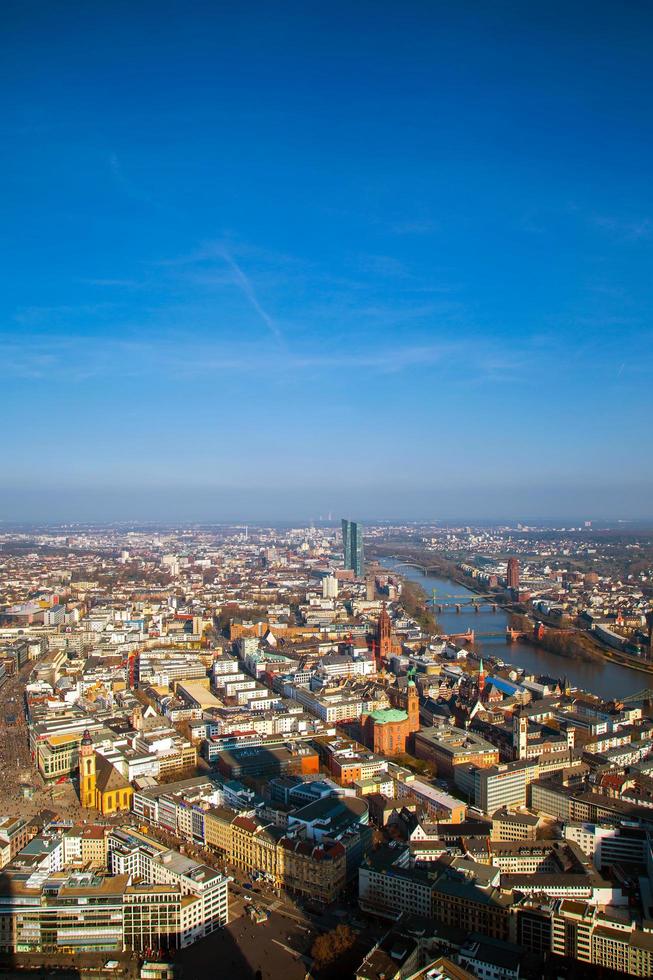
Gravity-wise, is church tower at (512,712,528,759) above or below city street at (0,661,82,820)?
above

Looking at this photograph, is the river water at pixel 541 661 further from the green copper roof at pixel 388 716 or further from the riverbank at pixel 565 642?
the green copper roof at pixel 388 716

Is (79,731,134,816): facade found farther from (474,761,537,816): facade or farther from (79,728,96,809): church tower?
(474,761,537,816): facade

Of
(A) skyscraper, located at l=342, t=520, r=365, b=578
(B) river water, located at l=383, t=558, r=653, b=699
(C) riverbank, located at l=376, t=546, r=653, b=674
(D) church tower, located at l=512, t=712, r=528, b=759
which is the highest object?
(A) skyscraper, located at l=342, t=520, r=365, b=578

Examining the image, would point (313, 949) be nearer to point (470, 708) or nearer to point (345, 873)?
point (345, 873)

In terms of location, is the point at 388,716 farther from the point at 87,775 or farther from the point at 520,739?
the point at 87,775

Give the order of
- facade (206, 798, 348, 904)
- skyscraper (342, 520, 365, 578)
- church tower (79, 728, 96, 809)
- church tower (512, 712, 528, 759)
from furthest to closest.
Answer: skyscraper (342, 520, 365, 578)
church tower (512, 712, 528, 759)
church tower (79, 728, 96, 809)
facade (206, 798, 348, 904)

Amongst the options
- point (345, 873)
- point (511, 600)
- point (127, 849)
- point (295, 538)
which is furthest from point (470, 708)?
point (295, 538)

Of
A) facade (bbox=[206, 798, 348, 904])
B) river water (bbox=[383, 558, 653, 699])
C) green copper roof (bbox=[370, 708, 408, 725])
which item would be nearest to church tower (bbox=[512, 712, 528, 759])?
green copper roof (bbox=[370, 708, 408, 725])

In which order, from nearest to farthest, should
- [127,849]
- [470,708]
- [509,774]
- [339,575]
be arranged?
[127,849] → [509,774] → [470,708] → [339,575]
